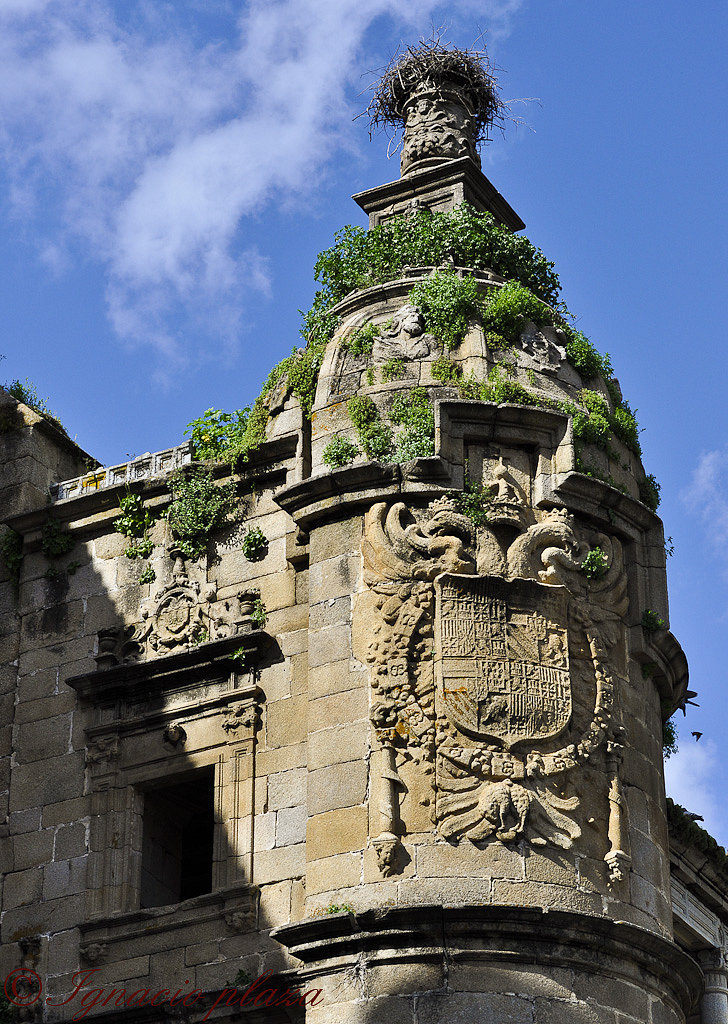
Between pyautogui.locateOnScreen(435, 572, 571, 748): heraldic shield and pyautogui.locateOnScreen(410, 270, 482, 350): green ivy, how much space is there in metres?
2.98

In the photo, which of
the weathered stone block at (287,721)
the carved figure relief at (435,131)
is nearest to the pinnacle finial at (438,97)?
the carved figure relief at (435,131)

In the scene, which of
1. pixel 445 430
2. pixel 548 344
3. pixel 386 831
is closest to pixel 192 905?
pixel 386 831

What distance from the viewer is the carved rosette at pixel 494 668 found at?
16.3m

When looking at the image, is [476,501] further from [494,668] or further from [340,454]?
[494,668]

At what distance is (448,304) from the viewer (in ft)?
62.3

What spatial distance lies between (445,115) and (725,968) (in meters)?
10.9

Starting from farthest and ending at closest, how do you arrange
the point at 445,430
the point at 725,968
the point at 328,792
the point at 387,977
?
the point at 725,968 → the point at 445,430 → the point at 328,792 → the point at 387,977

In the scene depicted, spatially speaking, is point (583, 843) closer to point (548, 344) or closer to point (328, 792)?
point (328, 792)

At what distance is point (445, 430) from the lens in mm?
17891

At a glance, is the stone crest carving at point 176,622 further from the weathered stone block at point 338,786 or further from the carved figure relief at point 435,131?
the carved figure relief at point 435,131

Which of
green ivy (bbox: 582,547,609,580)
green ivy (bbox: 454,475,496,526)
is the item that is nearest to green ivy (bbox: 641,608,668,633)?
green ivy (bbox: 582,547,609,580)

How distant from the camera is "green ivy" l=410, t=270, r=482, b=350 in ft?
61.8

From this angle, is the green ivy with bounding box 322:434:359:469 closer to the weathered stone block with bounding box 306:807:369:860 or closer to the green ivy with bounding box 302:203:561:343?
the green ivy with bounding box 302:203:561:343

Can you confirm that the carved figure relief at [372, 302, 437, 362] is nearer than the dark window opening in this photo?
No
